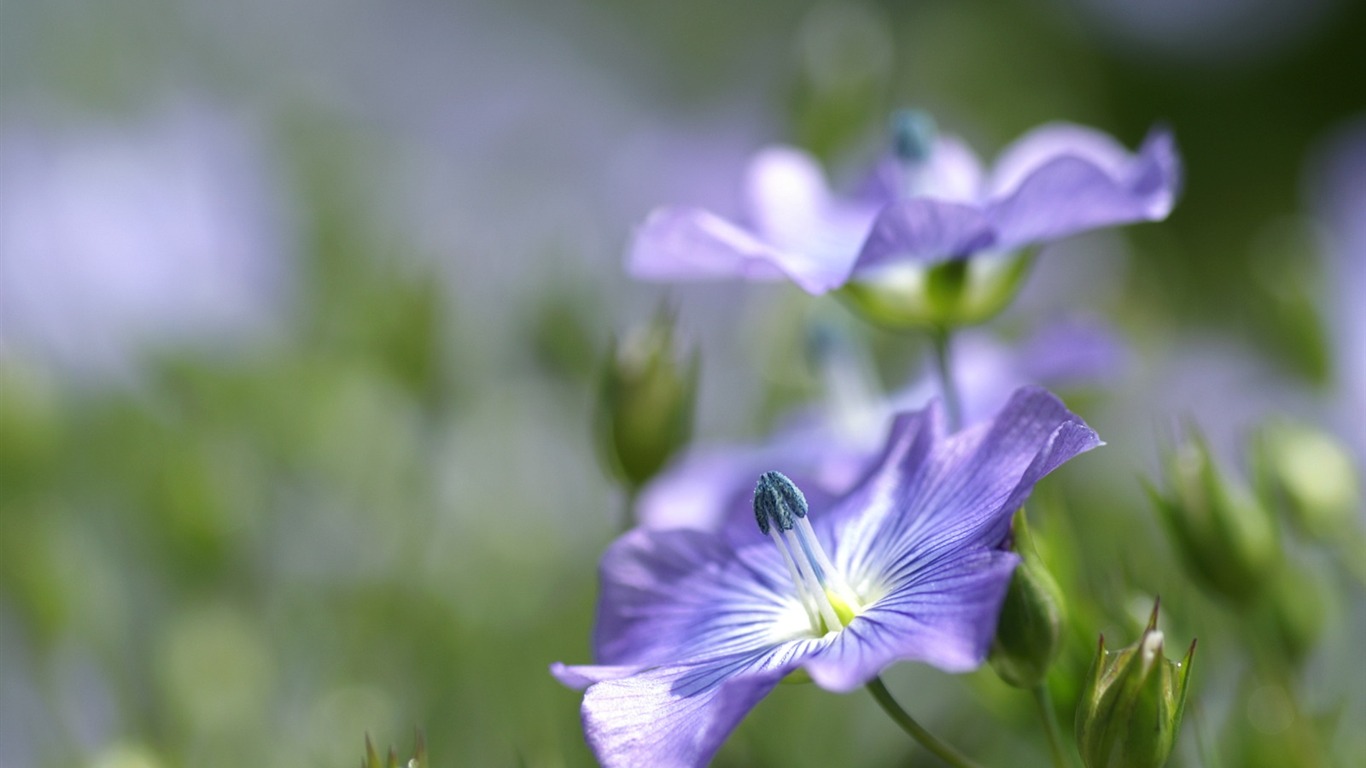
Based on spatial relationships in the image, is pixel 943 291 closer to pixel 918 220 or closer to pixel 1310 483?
pixel 918 220

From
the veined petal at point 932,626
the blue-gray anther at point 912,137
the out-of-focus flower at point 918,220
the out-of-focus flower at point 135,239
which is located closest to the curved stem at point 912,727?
the veined petal at point 932,626

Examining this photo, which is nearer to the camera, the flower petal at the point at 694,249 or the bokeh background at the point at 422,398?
the flower petal at the point at 694,249

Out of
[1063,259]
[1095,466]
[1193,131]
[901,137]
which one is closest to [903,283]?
[901,137]

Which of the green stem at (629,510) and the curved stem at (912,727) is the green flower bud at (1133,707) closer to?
the curved stem at (912,727)

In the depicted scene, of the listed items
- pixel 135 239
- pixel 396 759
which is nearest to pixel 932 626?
pixel 396 759

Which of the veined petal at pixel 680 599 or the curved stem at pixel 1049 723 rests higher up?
the veined petal at pixel 680 599

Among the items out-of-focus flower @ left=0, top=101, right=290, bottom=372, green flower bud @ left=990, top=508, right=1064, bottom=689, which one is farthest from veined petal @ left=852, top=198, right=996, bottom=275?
out-of-focus flower @ left=0, top=101, right=290, bottom=372

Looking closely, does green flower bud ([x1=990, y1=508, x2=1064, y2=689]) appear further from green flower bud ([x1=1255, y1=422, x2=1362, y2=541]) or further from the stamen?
green flower bud ([x1=1255, y1=422, x2=1362, y2=541])
